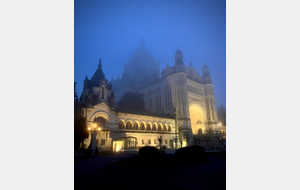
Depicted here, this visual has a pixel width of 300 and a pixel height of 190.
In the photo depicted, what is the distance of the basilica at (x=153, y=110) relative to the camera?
99.3ft

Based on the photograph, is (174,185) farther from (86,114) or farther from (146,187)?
(86,114)

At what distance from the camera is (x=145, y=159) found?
564 inches

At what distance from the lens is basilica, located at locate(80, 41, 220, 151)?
30.3 metres

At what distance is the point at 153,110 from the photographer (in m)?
55.6

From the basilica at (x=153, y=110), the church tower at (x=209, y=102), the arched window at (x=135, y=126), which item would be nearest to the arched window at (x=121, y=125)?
the basilica at (x=153, y=110)

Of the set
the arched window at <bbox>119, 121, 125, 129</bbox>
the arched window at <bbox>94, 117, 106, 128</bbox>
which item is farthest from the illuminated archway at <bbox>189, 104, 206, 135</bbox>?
the arched window at <bbox>94, 117, 106, 128</bbox>

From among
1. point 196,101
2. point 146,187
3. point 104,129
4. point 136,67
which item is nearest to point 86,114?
point 104,129

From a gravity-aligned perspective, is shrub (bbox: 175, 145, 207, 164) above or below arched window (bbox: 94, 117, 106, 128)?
below

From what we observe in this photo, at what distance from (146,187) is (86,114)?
24.2 m

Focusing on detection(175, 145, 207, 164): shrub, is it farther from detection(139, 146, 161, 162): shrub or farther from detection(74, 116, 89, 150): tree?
detection(74, 116, 89, 150): tree

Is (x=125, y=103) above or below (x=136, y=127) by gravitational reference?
above

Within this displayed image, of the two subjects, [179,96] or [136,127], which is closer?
[136,127]

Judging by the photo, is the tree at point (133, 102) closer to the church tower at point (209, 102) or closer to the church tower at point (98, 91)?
the church tower at point (98, 91)

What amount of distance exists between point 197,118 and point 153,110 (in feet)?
49.7
